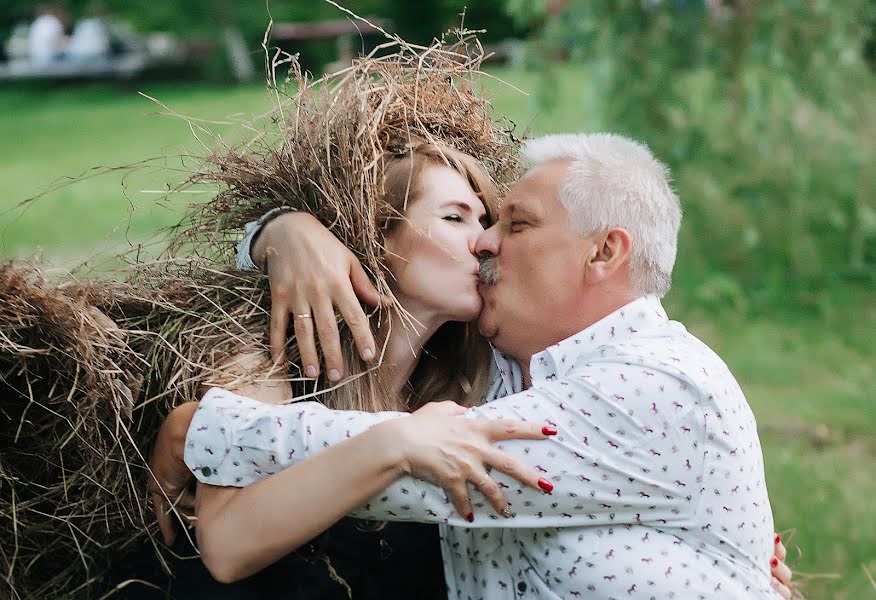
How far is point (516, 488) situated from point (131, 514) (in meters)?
1.02

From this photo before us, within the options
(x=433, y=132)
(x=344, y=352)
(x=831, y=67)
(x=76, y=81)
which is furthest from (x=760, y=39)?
(x=76, y=81)

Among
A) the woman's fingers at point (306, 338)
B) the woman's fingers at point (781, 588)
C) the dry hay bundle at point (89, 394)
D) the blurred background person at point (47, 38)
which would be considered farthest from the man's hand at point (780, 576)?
the blurred background person at point (47, 38)

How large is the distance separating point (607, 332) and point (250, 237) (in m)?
0.91

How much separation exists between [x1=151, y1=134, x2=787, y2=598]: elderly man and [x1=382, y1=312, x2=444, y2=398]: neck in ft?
0.74

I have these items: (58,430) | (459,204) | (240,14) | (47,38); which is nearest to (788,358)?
(459,204)

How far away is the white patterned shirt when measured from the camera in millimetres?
2375

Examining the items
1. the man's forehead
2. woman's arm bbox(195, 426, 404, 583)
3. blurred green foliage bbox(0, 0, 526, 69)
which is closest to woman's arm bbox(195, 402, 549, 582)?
woman's arm bbox(195, 426, 404, 583)

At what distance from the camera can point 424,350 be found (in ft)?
10.2

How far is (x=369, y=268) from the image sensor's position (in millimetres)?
2848

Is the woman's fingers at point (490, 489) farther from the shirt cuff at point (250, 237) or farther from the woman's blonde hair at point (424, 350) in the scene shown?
the shirt cuff at point (250, 237)

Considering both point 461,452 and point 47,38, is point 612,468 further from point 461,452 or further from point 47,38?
point 47,38

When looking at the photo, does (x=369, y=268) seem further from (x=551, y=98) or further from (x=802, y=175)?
(x=802, y=175)

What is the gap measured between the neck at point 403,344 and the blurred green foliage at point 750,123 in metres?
4.55

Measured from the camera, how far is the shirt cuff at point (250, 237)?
2.94 m
